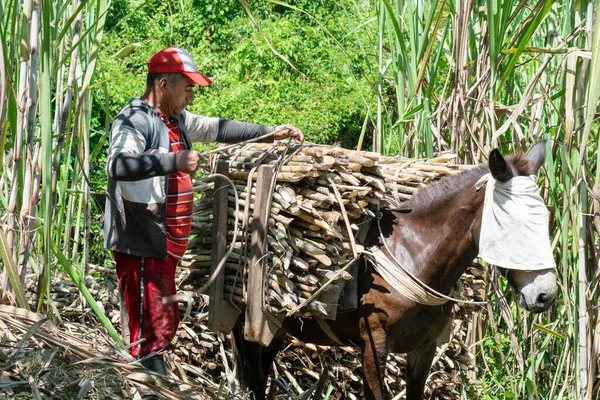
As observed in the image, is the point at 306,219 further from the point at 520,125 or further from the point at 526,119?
the point at 526,119

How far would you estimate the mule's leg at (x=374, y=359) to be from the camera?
Result: 13.4 ft

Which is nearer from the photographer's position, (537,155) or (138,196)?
(138,196)

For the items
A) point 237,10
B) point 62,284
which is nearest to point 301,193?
point 62,284

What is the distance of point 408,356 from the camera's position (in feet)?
14.6

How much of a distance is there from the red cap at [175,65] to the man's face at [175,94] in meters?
0.04

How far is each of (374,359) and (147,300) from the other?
3.71ft

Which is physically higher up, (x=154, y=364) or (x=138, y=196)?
(x=138, y=196)

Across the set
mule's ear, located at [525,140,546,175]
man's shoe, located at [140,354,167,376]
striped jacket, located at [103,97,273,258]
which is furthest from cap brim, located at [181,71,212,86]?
mule's ear, located at [525,140,546,175]

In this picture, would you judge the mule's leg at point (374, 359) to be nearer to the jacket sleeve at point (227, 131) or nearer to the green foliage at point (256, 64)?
the jacket sleeve at point (227, 131)

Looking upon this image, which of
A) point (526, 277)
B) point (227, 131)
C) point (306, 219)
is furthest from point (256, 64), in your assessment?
point (526, 277)

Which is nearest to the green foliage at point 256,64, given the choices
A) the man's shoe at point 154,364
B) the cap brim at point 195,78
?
the cap brim at point 195,78

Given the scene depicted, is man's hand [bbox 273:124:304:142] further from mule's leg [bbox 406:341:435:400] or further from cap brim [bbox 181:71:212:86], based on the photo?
mule's leg [bbox 406:341:435:400]

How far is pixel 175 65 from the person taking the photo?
382cm

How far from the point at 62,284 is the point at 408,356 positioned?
2.17 meters
